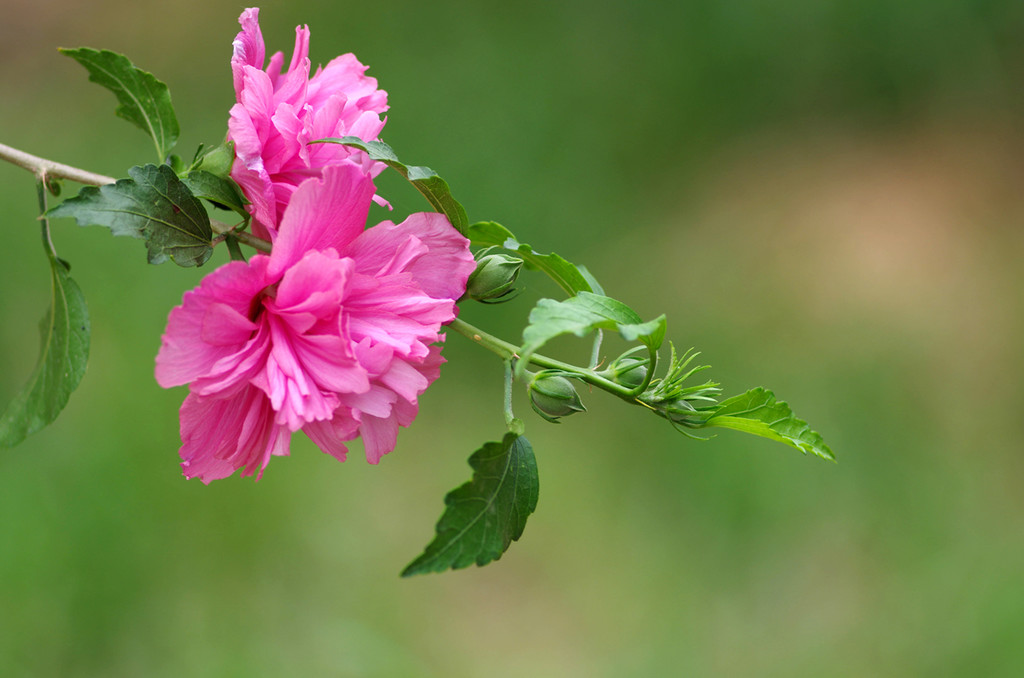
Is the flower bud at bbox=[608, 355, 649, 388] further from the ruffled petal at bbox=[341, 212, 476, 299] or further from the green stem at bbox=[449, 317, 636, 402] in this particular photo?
the ruffled petal at bbox=[341, 212, 476, 299]

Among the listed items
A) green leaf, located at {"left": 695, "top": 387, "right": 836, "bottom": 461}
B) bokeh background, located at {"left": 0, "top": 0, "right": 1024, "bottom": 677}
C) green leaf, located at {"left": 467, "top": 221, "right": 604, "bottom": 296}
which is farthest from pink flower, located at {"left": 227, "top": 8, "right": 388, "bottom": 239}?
bokeh background, located at {"left": 0, "top": 0, "right": 1024, "bottom": 677}

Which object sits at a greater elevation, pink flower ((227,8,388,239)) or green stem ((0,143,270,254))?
pink flower ((227,8,388,239))

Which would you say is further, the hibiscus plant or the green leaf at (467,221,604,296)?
the green leaf at (467,221,604,296)

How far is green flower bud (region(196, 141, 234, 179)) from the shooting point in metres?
0.72

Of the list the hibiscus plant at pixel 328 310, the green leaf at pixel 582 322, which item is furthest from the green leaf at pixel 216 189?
the green leaf at pixel 582 322

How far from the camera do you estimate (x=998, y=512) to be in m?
2.40

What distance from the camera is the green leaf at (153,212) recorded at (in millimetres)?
635

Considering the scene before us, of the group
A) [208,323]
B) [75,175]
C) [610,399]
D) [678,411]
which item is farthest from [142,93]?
[610,399]

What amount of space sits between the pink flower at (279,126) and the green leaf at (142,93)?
0.49 ft

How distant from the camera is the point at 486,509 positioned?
67 centimetres

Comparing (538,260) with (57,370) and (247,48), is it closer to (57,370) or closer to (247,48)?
(247,48)

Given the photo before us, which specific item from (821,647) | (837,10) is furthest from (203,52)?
(821,647)

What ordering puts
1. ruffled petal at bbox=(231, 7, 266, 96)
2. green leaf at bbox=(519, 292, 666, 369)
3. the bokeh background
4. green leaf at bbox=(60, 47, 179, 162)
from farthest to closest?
the bokeh background, green leaf at bbox=(60, 47, 179, 162), ruffled petal at bbox=(231, 7, 266, 96), green leaf at bbox=(519, 292, 666, 369)

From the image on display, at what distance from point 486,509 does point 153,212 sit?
326mm
